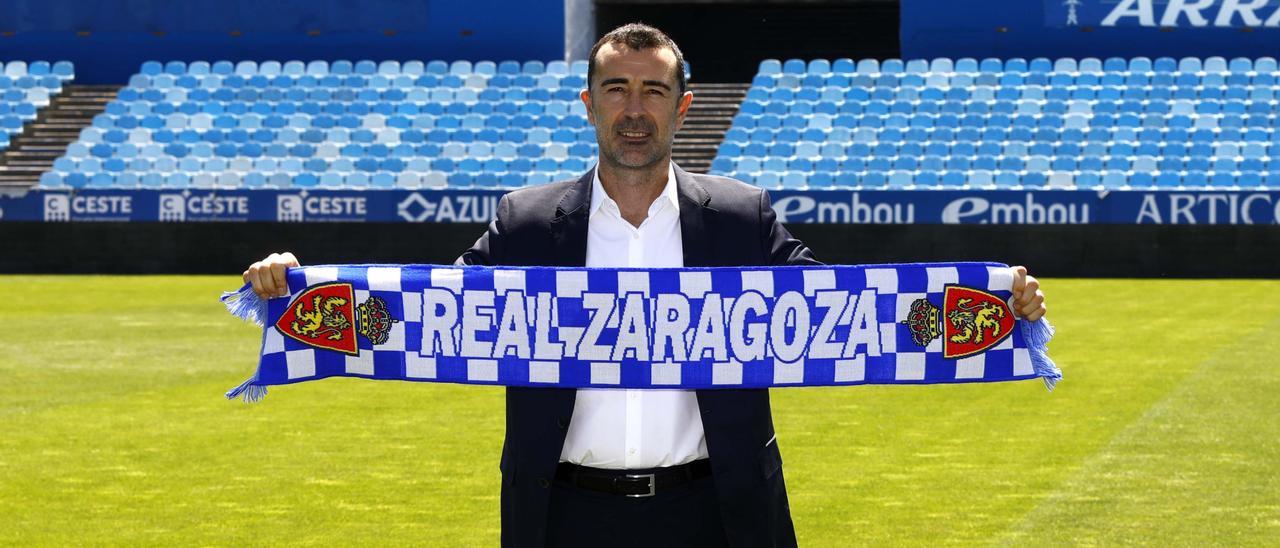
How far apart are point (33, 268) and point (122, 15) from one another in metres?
8.78

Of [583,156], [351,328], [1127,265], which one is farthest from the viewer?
[583,156]

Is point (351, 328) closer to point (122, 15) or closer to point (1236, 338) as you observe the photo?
point (1236, 338)

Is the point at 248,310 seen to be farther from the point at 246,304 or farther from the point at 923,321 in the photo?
the point at 923,321

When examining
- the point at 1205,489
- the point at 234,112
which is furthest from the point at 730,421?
the point at 234,112

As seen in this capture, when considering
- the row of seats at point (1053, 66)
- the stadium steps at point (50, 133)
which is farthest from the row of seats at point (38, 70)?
the row of seats at point (1053, 66)

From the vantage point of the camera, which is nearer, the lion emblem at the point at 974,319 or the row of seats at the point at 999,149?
the lion emblem at the point at 974,319

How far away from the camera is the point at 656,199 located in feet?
12.6

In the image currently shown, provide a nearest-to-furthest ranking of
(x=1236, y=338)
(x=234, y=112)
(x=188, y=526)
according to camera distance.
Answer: (x=188, y=526) < (x=1236, y=338) < (x=234, y=112)

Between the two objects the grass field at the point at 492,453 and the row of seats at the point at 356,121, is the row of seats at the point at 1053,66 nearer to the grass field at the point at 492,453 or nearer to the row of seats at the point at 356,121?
the row of seats at the point at 356,121

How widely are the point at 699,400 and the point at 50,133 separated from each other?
2926 cm

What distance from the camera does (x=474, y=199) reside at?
26203mm

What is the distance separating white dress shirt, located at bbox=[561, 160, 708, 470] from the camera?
3.78 m

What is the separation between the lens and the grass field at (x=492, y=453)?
7551mm

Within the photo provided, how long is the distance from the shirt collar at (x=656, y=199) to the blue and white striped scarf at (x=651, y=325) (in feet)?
0.91
